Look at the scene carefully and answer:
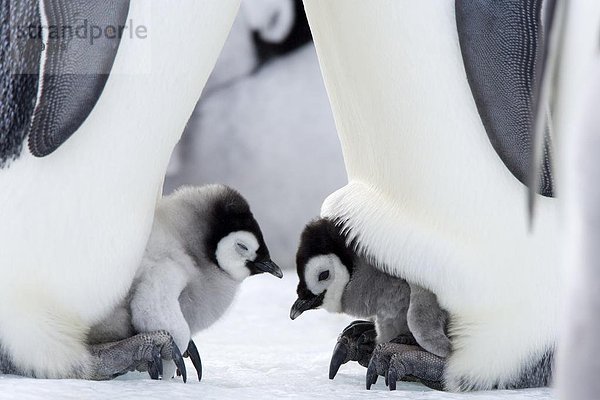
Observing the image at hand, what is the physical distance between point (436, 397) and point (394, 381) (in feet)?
0.32

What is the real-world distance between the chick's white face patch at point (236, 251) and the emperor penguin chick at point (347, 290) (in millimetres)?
90

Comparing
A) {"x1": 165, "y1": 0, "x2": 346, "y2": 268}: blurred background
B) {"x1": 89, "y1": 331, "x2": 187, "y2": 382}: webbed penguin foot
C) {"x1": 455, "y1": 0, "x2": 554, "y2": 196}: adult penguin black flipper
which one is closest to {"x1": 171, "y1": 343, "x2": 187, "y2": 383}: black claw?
{"x1": 89, "y1": 331, "x2": 187, "y2": 382}: webbed penguin foot

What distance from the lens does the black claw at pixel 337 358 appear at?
1.49 meters

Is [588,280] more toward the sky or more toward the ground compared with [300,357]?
more toward the sky

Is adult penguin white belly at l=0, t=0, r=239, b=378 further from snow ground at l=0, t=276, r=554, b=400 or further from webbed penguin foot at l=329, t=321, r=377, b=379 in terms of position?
webbed penguin foot at l=329, t=321, r=377, b=379

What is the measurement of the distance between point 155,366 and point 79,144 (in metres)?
0.30

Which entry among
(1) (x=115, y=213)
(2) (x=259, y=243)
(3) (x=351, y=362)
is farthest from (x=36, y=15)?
(3) (x=351, y=362)

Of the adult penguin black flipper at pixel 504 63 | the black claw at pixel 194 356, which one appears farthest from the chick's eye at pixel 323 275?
the adult penguin black flipper at pixel 504 63

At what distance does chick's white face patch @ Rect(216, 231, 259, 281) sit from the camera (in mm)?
1502

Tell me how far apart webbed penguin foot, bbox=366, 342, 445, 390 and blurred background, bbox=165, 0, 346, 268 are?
6.78ft

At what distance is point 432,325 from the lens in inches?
55.8

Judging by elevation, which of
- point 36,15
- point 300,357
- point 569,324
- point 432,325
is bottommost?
point 300,357

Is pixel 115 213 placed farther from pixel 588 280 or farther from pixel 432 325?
pixel 588 280

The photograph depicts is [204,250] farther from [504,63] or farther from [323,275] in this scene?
[504,63]
